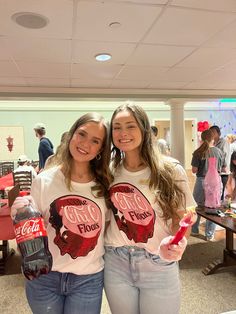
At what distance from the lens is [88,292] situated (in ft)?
3.76

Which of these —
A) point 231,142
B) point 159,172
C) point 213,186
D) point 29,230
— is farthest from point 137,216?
point 231,142

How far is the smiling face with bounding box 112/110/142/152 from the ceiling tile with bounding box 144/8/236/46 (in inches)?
42.8

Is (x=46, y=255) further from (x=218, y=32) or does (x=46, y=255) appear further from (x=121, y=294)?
(x=218, y=32)

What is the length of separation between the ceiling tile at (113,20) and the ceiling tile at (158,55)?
306mm

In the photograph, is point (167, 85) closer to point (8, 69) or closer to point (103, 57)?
point (103, 57)

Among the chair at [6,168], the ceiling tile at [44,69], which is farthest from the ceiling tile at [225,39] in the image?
the chair at [6,168]

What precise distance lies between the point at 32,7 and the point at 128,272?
1.73m

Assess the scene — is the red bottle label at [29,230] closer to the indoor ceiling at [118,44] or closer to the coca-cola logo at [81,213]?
the coca-cola logo at [81,213]

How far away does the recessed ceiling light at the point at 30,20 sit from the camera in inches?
74.4

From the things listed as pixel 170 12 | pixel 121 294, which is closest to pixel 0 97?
pixel 170 12

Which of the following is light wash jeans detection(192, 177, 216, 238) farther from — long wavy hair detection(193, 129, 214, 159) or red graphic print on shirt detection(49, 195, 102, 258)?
red graphic print on shirt detection(49, 195, 102, 258)

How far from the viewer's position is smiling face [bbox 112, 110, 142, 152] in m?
1.23

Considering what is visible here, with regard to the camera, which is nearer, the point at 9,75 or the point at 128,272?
the point at 128,272

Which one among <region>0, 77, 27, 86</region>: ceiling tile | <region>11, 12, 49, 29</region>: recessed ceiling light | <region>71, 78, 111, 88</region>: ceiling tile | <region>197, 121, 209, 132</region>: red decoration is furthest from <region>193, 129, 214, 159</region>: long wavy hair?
<region>197, 121, 209, 132</region>: red decoration
